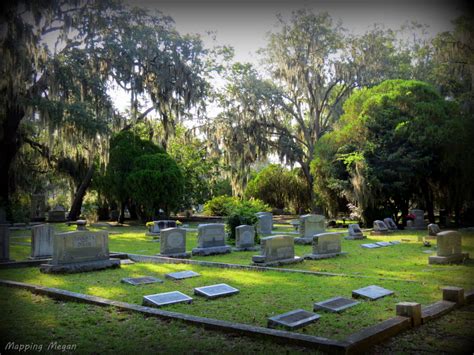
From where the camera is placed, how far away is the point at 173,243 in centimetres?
1349

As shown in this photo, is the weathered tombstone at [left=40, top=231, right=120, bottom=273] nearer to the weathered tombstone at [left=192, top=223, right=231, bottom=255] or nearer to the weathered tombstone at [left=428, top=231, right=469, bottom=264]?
the weathered tombstone at [left=192, top=223, right=231, bottom=255]

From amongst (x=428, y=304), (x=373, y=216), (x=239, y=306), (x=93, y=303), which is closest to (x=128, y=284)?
(x=93, y=303)

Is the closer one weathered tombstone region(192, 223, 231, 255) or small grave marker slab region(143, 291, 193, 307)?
small grave marker slab region(143, 291, 193, 307)

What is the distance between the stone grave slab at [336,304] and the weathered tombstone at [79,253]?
629 centimetres

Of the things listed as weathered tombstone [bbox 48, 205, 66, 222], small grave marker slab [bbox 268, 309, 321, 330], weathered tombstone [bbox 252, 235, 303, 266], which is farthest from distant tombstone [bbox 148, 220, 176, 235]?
small grave marker slab [bbox 268, 309, 321, 330]

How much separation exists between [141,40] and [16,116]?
334 inches

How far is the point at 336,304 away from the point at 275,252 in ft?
16.1

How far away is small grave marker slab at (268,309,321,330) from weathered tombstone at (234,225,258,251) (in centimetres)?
905

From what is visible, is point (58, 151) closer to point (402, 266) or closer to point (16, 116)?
point (16, 116)

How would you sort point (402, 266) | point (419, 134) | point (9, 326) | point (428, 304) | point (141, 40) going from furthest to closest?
1. point (141, 40)
2. point (419, 134)
3. point (402, 266)
4. point (428, 304)
5. point (9, 326)

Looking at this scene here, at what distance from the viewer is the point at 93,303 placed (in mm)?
7016

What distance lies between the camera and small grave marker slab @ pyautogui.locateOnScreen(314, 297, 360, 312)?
6535 millimetres

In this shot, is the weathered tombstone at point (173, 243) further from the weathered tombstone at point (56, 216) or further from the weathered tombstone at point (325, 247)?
the weathered tombstone at point (56, 216)

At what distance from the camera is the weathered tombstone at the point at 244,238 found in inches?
595
